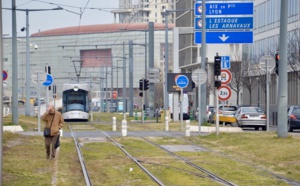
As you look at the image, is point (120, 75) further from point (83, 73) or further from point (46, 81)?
point (46, 81)

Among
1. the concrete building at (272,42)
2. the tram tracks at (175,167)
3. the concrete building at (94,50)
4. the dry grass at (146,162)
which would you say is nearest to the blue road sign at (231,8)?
the dry grass at (146,162)

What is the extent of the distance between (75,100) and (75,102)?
211mm

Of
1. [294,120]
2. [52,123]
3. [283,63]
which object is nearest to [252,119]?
[294,120]

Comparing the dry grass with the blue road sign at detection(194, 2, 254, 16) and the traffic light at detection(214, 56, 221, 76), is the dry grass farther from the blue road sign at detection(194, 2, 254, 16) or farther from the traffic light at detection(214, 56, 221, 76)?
the blue road sign at detection(194, 2, 254, 16)

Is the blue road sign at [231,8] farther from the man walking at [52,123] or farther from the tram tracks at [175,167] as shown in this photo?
the man walking at [52,123]

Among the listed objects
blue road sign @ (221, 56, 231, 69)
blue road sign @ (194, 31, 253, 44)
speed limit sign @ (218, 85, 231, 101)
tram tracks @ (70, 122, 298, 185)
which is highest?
blue road sign @ (194, 31, 253, 44)

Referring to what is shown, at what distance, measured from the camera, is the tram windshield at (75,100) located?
66.7 metres

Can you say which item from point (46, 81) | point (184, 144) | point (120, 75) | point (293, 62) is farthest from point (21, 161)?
point (120, 75)

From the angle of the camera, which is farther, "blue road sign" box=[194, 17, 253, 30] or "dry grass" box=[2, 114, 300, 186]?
"blue road sign" box=[194, 17, 253, 30]

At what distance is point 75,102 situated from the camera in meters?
67.2

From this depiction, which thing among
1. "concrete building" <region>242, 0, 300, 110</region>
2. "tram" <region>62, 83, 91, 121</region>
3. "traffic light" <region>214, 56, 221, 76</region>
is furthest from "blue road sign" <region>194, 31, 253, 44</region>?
"tram" <region>62, 83, 91, 121</region>

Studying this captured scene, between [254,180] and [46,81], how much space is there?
19006 millimetres

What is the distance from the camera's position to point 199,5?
42625mm

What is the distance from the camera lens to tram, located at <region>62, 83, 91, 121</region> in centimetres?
6650
